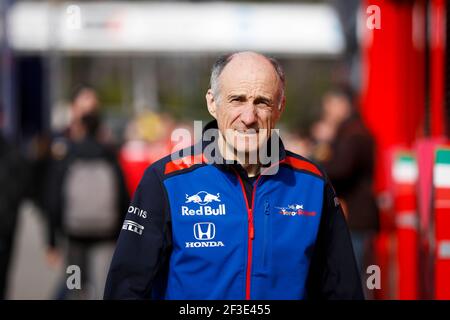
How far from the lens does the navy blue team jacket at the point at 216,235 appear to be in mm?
3195

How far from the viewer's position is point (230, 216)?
322 cm

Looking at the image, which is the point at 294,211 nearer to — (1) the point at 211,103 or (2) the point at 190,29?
(1) the point at 211,103

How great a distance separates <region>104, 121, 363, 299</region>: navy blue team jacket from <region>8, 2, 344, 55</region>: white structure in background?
2103cm

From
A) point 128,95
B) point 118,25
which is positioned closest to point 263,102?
point 118,25

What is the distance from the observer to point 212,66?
344 cm

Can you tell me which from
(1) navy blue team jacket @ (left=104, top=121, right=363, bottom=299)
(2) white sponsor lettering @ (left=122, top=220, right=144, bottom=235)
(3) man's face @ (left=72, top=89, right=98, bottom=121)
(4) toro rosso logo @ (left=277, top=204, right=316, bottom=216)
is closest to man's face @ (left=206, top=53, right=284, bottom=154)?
(1) navy blue team jacket @ (left=104, top=121, right=363, bottom=299)

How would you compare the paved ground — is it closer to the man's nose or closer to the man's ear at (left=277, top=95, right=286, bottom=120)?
the man's ear at (left=277, top=95, right=286, bottom=120)

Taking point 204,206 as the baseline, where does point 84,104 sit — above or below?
above

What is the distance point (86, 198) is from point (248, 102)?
14.5 ft

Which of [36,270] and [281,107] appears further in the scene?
[36,270]

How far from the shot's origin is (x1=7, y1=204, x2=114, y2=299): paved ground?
953 centimetres

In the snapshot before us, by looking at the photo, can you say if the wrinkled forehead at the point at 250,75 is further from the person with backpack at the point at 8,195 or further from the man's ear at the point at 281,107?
the person with backpack at the point at 8,195

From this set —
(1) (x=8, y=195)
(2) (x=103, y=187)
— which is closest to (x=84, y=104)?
(2) (x=103, y=187)
